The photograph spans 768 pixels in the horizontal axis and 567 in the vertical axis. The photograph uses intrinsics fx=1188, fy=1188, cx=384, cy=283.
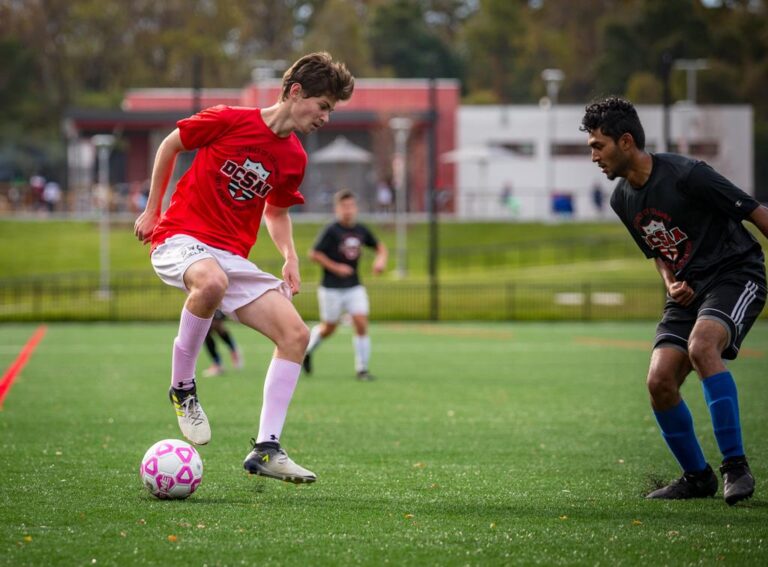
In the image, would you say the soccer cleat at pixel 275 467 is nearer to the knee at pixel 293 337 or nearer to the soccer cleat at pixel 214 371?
the knee at pixel 293 337

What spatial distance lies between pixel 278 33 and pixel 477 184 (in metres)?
25.3

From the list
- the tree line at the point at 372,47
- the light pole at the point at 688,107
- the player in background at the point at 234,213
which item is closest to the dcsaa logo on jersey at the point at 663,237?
the player in background at the point at 234,213

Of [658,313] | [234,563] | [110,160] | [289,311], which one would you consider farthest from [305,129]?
[110,160]

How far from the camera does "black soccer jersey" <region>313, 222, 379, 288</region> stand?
1432 centimetres

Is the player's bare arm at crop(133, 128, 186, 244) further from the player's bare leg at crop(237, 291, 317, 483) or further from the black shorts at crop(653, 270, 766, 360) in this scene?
the black shorts at crop(653, 270, 766, 360)

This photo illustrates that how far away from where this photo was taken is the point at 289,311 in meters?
6.45

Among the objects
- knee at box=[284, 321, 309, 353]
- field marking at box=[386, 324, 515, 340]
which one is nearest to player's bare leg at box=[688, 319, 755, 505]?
knee at box=[284, 321, 309, 353]

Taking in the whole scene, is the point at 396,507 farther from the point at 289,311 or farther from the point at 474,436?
the point at 474,436

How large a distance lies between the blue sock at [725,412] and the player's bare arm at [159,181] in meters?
3.08

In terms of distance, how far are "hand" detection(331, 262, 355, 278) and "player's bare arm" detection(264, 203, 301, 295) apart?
678 cm

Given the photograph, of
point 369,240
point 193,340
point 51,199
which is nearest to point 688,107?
point 51,199

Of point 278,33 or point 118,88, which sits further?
point 278,33

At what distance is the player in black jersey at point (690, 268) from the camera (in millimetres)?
6125

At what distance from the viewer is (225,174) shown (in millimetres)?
6426
